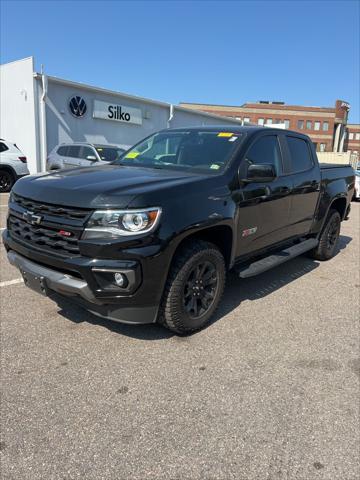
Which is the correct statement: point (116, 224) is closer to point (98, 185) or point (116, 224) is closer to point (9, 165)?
point (98, 185)

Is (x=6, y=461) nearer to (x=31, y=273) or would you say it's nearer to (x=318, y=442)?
(x=31, y=273)

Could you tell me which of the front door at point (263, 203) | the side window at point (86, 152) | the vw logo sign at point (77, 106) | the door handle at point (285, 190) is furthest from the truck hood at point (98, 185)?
the vw logo sign at point (77, 106)

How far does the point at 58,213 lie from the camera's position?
9.97 feet

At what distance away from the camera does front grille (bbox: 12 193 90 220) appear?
291 cm

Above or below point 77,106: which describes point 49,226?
below

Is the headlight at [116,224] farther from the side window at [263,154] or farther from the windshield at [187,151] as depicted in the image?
the side window at [263,154]

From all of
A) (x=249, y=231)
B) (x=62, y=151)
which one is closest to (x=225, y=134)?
(x=249, y=231)

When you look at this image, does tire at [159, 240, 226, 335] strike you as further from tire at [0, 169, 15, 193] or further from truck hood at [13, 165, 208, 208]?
tire at [0, 169, 15, 193]

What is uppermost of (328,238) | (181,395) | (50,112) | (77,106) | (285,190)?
(77,106)

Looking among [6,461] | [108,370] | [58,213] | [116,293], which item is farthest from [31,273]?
[6,461]

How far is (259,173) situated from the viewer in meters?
3.72

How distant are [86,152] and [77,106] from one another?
526cm

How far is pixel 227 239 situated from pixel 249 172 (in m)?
0.66

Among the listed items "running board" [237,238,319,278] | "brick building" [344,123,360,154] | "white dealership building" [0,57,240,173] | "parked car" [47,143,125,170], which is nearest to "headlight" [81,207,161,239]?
"running board" [237,238,319,278]
